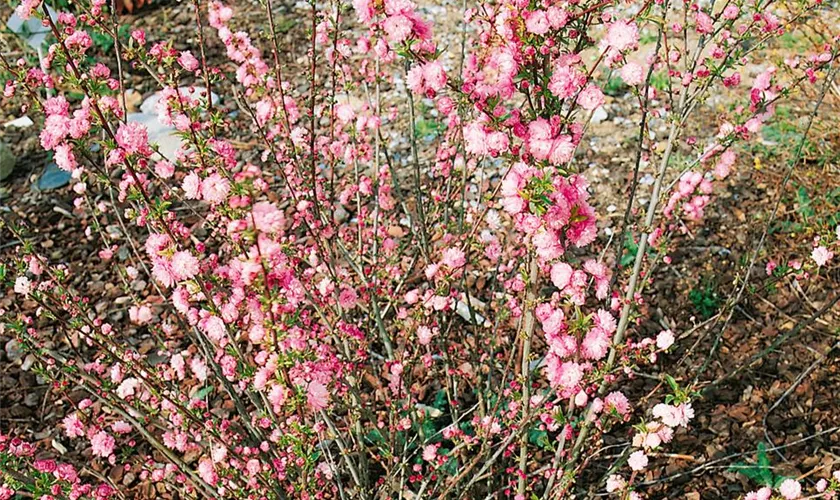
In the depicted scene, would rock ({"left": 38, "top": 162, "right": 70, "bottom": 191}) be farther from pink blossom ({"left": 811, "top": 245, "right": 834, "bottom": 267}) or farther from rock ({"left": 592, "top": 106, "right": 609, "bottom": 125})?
pink blossom ({"left": 811, "top": 245, "right": 834, "bottom": 267})

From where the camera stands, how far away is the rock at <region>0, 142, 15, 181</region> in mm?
4688

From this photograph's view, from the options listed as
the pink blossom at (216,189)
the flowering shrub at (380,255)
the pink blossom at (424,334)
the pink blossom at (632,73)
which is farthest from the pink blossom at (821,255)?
the pink blossom at (216,189)

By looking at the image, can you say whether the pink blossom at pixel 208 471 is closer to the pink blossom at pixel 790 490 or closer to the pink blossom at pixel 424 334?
the pink blossom at pixel 424 334

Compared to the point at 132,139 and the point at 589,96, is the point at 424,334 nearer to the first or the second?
the point at 589,96

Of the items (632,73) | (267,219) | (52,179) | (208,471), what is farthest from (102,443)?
(52,179)

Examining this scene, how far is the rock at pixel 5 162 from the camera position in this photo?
15.4 ft

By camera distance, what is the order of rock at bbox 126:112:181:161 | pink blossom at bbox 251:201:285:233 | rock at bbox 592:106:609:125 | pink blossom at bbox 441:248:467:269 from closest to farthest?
pink blossom at bbox 251:201:285:233 → pink blossom at bbox 441:248:467:269 → rock at bbox 126:112:181:161 → rock at bbox 592:106:609:125

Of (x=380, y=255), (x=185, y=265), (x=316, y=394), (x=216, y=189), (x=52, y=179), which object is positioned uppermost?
(x=216, y=189)

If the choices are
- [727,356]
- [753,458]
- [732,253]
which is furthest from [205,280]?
[732,253]

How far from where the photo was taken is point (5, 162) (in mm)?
4703

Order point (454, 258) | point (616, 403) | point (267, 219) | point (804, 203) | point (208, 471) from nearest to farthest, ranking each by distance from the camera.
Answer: point (267, 219), point (616, 403), point (454, 258), point (208, 471), point (804, 203)

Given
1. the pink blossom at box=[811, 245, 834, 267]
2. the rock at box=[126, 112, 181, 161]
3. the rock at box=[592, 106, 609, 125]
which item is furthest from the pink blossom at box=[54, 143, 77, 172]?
the rock at box=[592, 106, 609, 125]

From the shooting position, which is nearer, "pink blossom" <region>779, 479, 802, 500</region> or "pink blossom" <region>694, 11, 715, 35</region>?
"pink blossom" <region>779, 479, 802, 500</region>

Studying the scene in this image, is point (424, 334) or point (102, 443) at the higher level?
point (424, 334)
